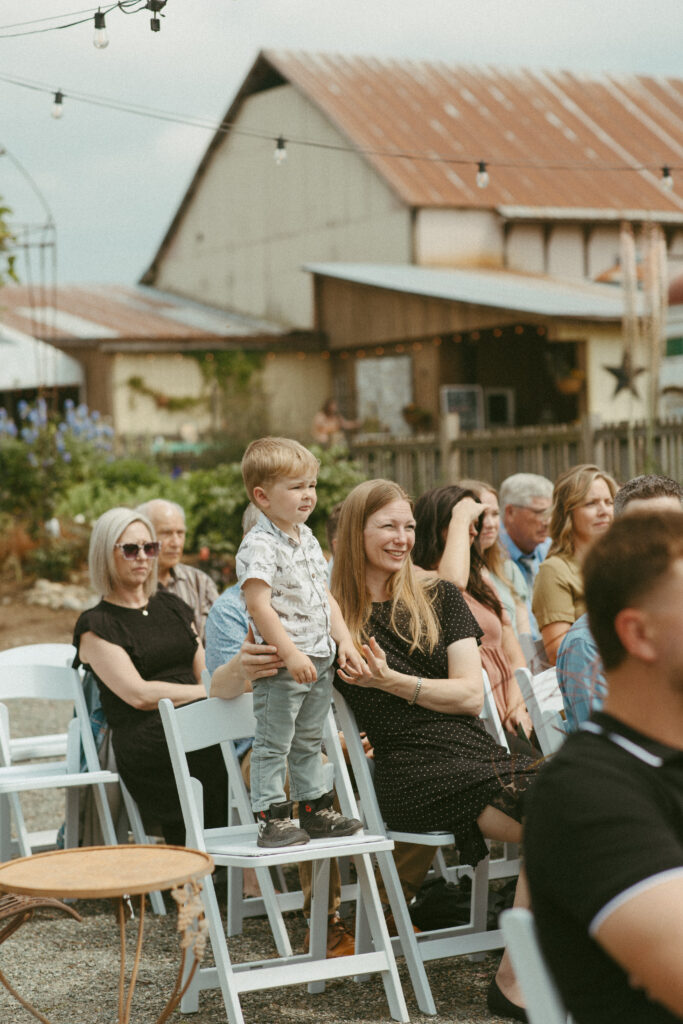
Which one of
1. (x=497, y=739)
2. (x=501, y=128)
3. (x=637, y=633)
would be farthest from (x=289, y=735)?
(x=501, y=128)

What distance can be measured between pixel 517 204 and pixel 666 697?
73.0ft

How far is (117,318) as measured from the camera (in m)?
24.2

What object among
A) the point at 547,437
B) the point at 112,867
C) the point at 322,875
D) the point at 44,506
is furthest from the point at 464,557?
the point at 44,506

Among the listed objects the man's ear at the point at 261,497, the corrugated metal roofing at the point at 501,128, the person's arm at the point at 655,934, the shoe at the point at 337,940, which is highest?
the corrugated metal roofing at the point at 501,128

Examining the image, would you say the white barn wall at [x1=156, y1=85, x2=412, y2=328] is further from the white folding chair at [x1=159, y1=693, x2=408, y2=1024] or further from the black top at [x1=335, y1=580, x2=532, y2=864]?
the white folding chair at [x1=159, y1=693, x2=408, y2=1024]

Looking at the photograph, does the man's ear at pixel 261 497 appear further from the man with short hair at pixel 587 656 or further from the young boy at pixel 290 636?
the man with short hair at pixel 587 656

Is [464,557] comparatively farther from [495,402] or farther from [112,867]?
[495,402]

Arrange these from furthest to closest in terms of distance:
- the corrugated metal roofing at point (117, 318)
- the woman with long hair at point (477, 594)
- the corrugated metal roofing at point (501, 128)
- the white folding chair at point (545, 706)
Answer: the corrugated metal roofing at point (501, 128), the corrugated metal roofing at point (117, 318), the woman with long hair at point (477, 594), the white folding chair at point (545, 706)

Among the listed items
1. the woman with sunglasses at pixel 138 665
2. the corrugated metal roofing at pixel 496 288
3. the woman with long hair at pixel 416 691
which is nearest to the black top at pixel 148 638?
the woman with sunglasses at pixel 138 665

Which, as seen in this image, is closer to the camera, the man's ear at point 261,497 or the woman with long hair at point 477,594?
the man's ear at point 261,497

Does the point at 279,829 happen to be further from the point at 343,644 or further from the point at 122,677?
the point at 122,677

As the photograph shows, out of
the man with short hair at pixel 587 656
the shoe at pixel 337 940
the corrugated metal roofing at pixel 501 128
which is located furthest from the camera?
the corrugated metal roofing at pixel 501 128

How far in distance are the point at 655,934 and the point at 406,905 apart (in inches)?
112

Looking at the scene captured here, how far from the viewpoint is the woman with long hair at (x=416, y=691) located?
14.4 feet
